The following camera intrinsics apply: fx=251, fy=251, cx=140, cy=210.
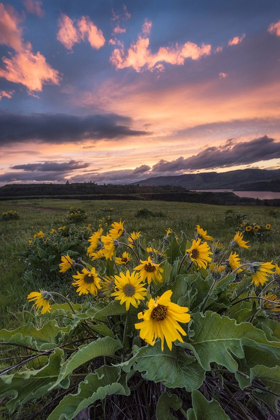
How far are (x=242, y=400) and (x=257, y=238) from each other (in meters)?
6.88

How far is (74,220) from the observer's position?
12609mm

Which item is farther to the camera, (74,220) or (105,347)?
(74,220)

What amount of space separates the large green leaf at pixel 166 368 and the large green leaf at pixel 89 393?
13 cm

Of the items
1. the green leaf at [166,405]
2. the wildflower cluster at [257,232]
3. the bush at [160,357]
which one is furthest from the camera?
the wildflower cluster at [257,232]

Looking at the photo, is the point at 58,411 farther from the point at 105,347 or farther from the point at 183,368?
the point at 183,368

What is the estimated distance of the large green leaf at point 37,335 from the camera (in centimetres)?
175

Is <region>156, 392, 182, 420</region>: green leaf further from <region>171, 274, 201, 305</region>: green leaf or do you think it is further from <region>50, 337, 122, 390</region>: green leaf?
<region>171, 274, 201, 305</region>: green leaf

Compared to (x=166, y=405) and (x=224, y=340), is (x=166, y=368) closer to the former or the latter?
(x=166, y=405)

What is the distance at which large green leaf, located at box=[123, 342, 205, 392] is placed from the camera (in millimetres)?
1440

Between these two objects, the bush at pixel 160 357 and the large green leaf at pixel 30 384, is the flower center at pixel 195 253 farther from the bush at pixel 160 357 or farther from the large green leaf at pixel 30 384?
the large green leaf at pixel 30 384

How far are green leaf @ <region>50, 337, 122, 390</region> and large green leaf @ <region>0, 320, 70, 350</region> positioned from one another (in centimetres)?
39

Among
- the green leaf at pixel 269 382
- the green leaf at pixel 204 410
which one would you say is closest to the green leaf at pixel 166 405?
the green leaf at pixel 204 410

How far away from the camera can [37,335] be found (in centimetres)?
195

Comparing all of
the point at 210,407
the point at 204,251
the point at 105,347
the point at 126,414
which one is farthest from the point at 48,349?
the point at 204,251
